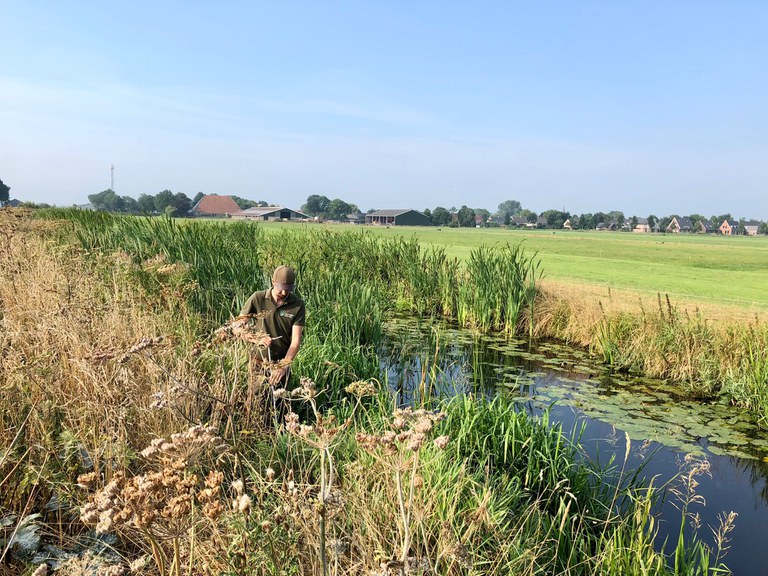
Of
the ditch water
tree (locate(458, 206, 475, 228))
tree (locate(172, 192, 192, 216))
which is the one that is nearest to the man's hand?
the ditch water

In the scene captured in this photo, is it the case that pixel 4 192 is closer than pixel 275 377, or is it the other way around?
pixel 275 377

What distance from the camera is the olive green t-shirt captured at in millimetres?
4957

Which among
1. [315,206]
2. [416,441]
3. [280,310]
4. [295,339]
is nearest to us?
[416,441]

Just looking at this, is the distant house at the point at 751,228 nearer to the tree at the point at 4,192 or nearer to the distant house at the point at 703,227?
the distant house at the point at 703,227

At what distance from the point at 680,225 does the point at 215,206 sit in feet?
366

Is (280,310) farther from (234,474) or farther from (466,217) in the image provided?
(466,217)

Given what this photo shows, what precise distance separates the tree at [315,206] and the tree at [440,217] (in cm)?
2722

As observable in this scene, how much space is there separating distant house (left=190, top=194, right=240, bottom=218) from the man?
9846 cm

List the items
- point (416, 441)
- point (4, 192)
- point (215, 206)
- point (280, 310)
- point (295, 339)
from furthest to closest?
point (215, 206) < point (4, 192) < point (280, 310) < point (295, 339) < point (416, 441)

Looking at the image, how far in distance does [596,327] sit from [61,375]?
8.54m

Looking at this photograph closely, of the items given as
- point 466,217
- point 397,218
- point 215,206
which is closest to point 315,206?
point 397,218

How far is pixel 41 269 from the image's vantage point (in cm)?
636

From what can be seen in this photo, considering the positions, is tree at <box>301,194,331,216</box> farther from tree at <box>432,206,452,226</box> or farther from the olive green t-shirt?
the olive green t-shirt

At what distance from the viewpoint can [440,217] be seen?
123 meters
